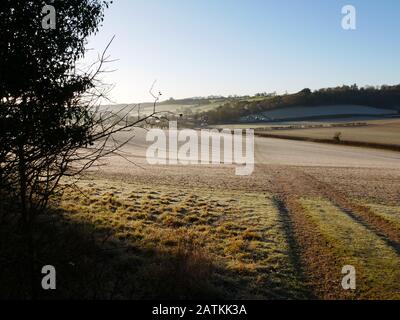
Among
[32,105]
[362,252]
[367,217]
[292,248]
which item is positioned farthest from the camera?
[367,217]

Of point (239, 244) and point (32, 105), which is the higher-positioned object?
point (32, 105)

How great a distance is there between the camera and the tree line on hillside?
149m

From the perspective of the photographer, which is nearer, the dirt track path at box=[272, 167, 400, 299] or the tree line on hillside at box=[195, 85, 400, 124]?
the dirt track path at box=[272, 167, 400, 299]

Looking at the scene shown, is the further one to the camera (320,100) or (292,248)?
(320,100)

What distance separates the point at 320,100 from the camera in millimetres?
150000

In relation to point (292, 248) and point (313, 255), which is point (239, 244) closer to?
point (292, 248)

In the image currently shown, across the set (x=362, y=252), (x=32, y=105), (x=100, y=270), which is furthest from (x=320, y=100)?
(x=32, y=105)

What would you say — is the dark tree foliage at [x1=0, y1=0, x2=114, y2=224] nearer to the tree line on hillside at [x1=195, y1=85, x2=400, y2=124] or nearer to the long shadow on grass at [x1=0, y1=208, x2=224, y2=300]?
the long shadow on grass at [x1=0, y1=208, x2=224, y2=300]

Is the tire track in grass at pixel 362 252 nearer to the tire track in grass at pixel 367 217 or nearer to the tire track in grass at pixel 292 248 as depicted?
the tire track in grass at pixel 367 217

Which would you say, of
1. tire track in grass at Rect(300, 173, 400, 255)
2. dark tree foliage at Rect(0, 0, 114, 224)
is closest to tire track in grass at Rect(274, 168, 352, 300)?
tire track in grass at Rect(300, 173, 400, 255)

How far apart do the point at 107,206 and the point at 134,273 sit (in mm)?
8205

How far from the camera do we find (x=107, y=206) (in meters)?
18.9

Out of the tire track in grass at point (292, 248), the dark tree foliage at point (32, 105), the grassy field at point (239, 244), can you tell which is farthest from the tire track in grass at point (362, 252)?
the dark tree foliage at point (32, 105)
